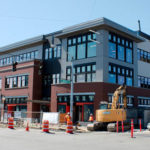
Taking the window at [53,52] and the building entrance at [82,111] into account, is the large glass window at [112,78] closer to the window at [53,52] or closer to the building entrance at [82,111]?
the building entrance at [82,111]

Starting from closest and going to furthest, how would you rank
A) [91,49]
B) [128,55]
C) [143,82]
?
[91,49]
[128,55]
[143,82]

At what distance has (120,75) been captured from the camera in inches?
1497

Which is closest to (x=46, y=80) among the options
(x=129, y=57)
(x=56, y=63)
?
(x=56, y=63)

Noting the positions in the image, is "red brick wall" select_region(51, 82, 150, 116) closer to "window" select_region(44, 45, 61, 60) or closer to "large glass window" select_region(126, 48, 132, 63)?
"large glass window" select_region(126, 48, 132, 63)

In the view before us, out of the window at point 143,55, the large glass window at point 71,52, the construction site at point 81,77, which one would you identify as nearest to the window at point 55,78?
the construction site at point 81,77

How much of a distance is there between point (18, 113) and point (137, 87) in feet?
60.5

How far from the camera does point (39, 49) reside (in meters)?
44.9

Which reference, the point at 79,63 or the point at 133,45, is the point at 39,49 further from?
the point at 133,45

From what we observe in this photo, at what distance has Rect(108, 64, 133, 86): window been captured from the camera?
3644cm

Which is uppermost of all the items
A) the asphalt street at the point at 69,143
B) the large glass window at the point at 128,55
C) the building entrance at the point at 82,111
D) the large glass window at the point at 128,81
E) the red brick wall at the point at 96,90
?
the large glass window at the point at 128,55

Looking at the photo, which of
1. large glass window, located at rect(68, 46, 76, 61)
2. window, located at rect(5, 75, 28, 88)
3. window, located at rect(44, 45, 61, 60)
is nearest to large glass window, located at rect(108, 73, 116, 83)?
large glass window, located at rect(68, 46, 76, 61)

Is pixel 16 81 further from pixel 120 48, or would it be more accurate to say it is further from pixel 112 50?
pixel 120 48

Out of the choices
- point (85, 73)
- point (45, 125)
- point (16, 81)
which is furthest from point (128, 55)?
point (45, 125)

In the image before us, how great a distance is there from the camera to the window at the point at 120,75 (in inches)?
1435
